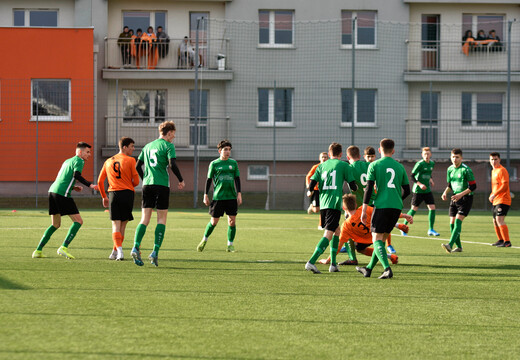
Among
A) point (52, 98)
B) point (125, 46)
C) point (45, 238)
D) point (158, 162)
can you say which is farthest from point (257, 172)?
point (158, 162)

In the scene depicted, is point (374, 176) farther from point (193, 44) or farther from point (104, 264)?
point (193, 44)

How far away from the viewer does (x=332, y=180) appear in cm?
953

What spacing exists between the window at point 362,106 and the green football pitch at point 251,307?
1970 centimetres

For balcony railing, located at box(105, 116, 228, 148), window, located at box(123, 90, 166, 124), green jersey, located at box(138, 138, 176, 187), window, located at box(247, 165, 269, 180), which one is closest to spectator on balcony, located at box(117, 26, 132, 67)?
window, located at box(123, 90, 166, 124)

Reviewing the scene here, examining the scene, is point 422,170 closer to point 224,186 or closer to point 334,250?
point 224,186

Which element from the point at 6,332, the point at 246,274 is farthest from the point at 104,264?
the point at 6,332

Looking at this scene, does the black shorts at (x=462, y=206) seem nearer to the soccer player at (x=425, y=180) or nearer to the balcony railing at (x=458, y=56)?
the soccer player at (x=425, y=180)

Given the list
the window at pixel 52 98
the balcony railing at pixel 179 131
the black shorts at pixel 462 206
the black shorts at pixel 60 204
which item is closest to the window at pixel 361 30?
the balcony railing at pixel 179 131

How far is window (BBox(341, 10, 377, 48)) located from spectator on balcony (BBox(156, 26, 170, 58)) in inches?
294

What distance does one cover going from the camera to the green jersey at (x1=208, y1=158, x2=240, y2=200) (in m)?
12.7

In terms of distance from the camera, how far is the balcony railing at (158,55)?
3109cm

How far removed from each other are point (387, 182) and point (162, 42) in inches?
934

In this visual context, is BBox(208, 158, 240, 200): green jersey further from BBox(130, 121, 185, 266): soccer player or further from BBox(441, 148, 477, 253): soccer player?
BBox(441, 148, 477, 253): soccer player

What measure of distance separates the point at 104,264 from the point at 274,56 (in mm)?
22707
